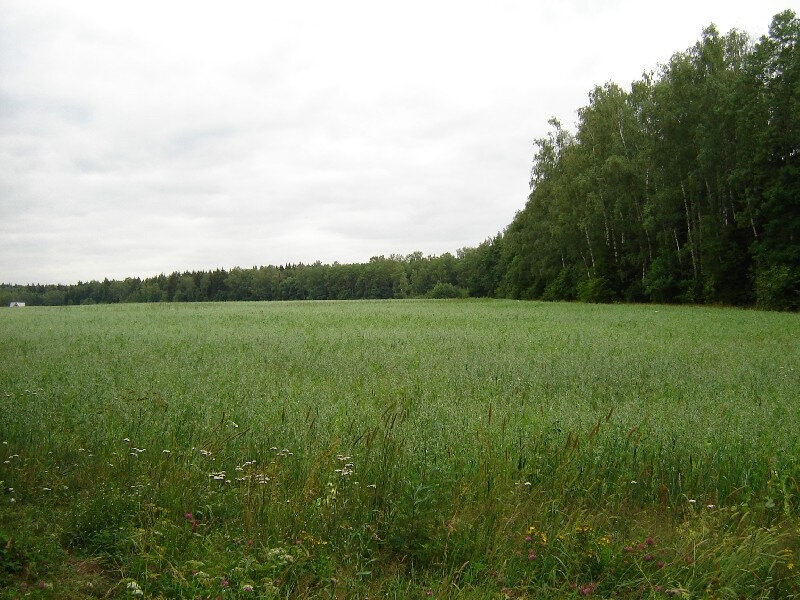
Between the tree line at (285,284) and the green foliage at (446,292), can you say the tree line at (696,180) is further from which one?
the tree line at (285,284)

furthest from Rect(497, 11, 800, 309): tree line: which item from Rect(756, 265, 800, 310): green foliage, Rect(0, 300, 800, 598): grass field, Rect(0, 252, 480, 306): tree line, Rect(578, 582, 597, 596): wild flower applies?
Rect(0, 252, 480, 306): tree line

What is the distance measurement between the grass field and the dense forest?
91.4ft

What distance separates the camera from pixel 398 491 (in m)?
4.61

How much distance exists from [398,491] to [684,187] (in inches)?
1566

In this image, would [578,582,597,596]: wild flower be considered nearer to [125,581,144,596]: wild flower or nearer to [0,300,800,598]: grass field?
[0,300,800,598]: grass field

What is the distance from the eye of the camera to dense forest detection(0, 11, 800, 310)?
3039cm

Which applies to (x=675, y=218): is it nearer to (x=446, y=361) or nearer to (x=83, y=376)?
(x=446, y=361)

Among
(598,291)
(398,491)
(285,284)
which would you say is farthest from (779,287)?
(285,284)

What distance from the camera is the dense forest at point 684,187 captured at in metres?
30.4

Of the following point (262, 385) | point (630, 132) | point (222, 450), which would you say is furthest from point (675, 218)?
point (222, 450)

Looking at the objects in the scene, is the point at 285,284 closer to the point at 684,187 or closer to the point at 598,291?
the point at 598,291

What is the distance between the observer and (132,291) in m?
138

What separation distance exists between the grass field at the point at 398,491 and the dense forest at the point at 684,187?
91.4 feet

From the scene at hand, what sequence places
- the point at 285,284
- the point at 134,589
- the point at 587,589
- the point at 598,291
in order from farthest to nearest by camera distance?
the point at 285,284
the point at 598,291
the point at 587,589
the point at 134,589
